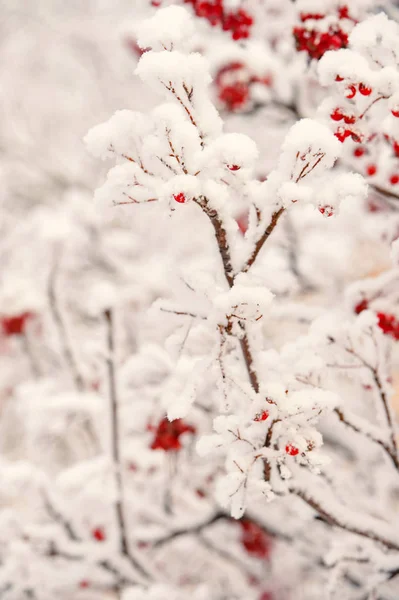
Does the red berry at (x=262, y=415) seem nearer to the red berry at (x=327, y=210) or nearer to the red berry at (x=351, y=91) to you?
the red berry at (x=327, y=210)

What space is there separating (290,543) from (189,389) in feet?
7.95

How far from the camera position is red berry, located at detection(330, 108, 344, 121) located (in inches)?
62.6

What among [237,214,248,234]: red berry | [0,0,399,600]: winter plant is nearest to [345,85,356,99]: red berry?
[0,0,399,600]: winter plant

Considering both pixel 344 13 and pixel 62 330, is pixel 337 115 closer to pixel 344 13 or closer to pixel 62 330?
pixel 344 13

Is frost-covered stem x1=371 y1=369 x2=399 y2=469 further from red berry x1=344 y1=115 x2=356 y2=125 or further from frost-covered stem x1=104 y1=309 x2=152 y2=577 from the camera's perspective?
frost-covered stem x1=104 y1=309 x2=152 y2=577

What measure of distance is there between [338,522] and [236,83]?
324 cm

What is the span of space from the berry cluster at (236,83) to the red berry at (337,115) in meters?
2.30

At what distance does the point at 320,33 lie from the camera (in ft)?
6.32

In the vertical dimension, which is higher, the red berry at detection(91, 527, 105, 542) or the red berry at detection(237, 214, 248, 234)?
the red berry at detection(237, 214, 248, 234)

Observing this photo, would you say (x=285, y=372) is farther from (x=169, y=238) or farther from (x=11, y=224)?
(x=169, y=238)

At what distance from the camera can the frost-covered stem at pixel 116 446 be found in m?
2.61

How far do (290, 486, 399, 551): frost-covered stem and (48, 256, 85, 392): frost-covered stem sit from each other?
88.5 inches

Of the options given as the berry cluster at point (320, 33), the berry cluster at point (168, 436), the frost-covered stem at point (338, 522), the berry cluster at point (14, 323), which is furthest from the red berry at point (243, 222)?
the frost-covered stem at point (338, 522)

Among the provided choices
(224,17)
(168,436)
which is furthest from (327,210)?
(168,436)
